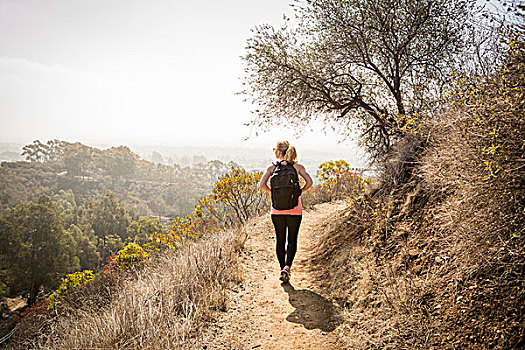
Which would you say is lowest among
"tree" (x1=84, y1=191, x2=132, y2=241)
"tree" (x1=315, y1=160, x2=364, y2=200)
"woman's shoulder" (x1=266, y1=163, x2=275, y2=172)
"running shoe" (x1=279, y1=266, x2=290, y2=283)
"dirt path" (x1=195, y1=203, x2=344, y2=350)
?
"tree" (x1=84, y1=191, x2=132, y2=241)

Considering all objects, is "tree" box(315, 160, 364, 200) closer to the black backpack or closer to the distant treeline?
the black backpack

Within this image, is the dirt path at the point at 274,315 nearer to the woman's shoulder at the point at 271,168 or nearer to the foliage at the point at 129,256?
the woman's shoulder at the point at 271,168

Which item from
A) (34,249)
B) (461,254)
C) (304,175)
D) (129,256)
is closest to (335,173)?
(304,175)

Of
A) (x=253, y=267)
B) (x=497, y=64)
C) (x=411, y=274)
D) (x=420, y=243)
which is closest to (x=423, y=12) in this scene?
(x=497, y=64)

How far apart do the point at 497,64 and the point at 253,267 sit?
423cm

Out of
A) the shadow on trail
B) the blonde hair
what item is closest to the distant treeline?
the blonde hair

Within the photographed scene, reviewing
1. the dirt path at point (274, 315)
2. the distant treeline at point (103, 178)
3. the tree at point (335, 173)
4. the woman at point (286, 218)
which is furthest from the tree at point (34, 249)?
the woman at point (286, 218)

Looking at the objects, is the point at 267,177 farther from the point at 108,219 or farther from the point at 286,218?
the point at 108,219

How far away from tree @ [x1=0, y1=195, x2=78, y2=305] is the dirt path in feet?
123

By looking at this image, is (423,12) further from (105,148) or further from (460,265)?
(105,148)

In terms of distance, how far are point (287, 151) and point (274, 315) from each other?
211cm

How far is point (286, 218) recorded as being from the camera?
13.5ft

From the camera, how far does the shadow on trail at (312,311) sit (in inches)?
124

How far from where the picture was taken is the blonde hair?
4.21 m
